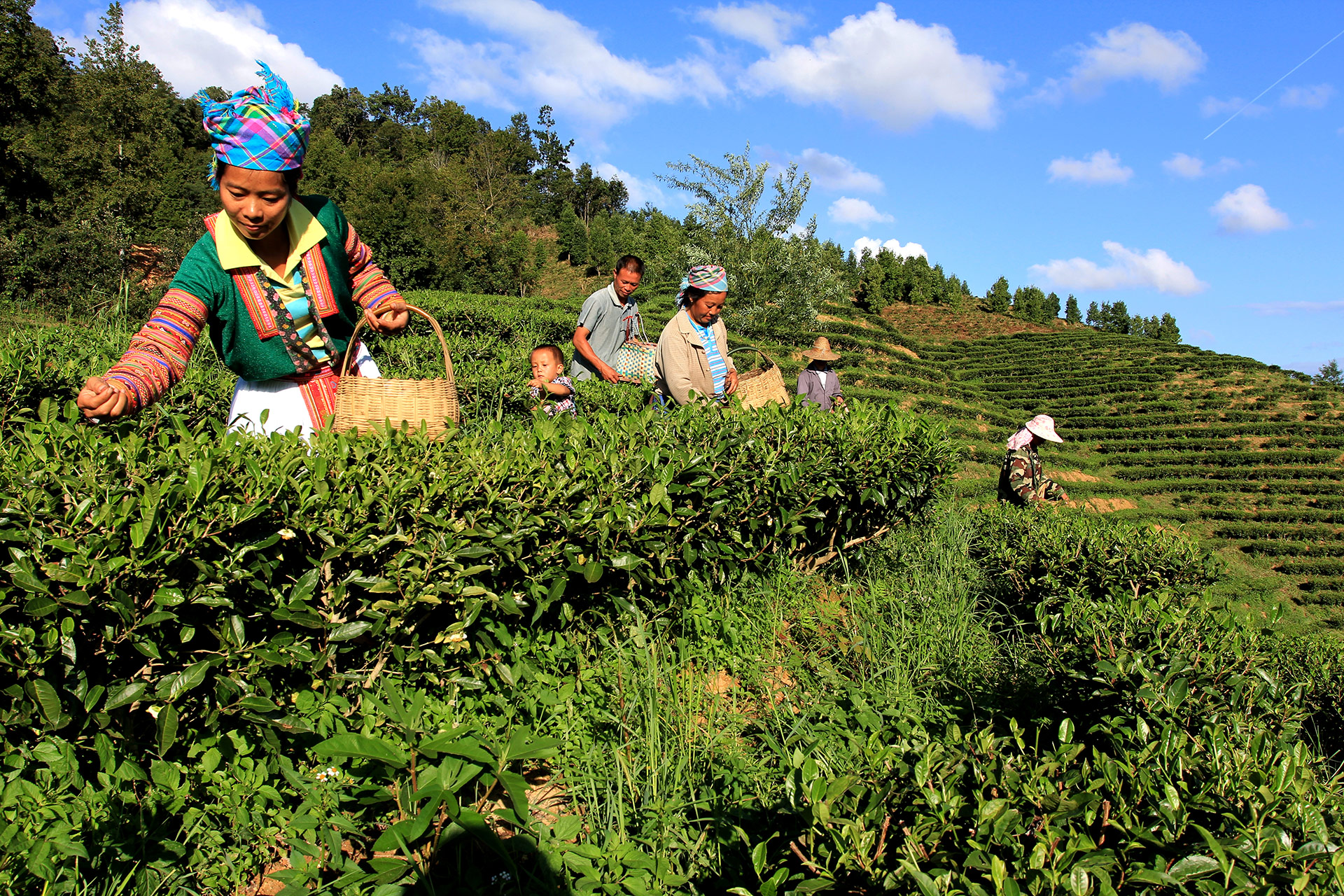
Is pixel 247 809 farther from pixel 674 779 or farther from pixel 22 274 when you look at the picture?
pixel 22 274

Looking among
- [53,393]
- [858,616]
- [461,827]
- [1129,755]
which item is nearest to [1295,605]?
[858,616]

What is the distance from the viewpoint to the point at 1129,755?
1474 mm

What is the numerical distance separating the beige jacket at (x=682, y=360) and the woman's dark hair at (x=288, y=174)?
219 centimetres

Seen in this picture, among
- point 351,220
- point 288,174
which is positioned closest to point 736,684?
point 288,174

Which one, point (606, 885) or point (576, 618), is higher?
point (576, 618)

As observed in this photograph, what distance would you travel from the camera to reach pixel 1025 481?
592 cm

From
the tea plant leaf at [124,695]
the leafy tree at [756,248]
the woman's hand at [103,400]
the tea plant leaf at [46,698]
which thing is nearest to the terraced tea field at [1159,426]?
the leafy tree at [756,248]

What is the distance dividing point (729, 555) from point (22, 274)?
1975 centimetres

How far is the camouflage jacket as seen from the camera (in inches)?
232

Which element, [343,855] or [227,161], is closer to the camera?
[343,855]

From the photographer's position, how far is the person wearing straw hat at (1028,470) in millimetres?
5906

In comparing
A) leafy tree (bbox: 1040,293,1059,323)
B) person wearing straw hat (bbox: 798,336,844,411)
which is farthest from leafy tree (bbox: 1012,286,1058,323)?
person wearing straw hat (bbox: 798,336,844,411)

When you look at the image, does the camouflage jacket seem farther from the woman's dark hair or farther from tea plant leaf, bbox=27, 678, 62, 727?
tea plant leaf, bbox=27, 678, 62, 727

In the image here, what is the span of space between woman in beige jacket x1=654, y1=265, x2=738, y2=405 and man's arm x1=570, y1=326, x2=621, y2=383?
0.69 m
